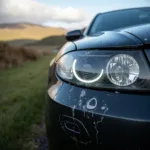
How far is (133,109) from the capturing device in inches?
43.6

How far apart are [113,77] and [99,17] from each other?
2142 mm

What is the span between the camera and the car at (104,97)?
1.12m

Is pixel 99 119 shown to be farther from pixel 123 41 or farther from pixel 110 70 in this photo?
pixel 123 41

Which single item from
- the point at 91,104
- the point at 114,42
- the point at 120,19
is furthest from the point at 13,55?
the point at 91,104

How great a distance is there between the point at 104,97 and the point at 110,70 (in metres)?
0.15

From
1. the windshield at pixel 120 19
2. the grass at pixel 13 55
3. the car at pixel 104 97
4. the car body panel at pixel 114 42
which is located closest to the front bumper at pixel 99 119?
the car at pixel 104 97

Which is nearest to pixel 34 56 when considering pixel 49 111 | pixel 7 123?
pixel 7 123

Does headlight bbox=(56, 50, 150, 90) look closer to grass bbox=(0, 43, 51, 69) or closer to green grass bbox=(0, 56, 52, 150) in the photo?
green grass bbox=(0, 56, 52, 150)

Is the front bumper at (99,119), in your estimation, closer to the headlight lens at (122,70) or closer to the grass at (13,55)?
the headlight lens at (122,70)

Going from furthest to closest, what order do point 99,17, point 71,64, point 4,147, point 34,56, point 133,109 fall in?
point 34,56
point 99,17
point 4,147
point 71,64
point 133,109

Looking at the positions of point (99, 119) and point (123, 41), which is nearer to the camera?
point (99, 119)

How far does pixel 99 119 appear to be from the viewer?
1183mm

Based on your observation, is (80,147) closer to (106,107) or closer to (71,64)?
(106,107)

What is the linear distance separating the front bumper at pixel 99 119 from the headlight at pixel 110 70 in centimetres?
5
